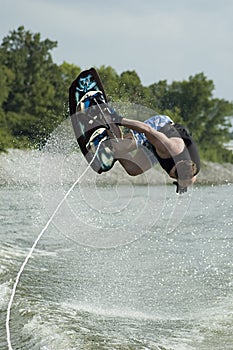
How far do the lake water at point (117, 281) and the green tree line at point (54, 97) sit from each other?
14.2 meters

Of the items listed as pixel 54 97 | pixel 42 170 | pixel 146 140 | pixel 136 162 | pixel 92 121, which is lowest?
pixel 42 170

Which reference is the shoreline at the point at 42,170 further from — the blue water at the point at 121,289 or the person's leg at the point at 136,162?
the person's leg at the point at 136,162

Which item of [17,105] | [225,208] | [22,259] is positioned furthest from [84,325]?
[17,105]

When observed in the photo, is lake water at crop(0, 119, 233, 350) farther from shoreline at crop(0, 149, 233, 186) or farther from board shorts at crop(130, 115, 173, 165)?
shoreline at crop(0, 149, 233, 186)

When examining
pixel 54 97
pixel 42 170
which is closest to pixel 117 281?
pixel 42 170

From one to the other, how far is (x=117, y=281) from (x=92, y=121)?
1.98m

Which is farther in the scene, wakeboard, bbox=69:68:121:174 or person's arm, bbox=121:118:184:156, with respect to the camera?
wakeboard, bbox=69:68:121:174

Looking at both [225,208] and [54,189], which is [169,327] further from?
[54,189]

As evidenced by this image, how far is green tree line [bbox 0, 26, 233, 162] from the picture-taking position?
28902 mm

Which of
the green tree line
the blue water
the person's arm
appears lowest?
the blue water

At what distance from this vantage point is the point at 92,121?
5062 mm

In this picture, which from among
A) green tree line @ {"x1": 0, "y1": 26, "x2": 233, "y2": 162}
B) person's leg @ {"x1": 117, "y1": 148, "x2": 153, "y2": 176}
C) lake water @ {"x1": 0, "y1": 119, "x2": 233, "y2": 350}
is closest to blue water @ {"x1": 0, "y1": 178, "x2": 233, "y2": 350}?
lake water @ {"x1": 0, "y1": 119, "x2": 233, "y2": 350}

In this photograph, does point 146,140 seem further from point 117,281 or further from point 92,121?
point 117,281

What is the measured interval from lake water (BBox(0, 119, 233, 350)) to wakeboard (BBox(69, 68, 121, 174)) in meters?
1.24
